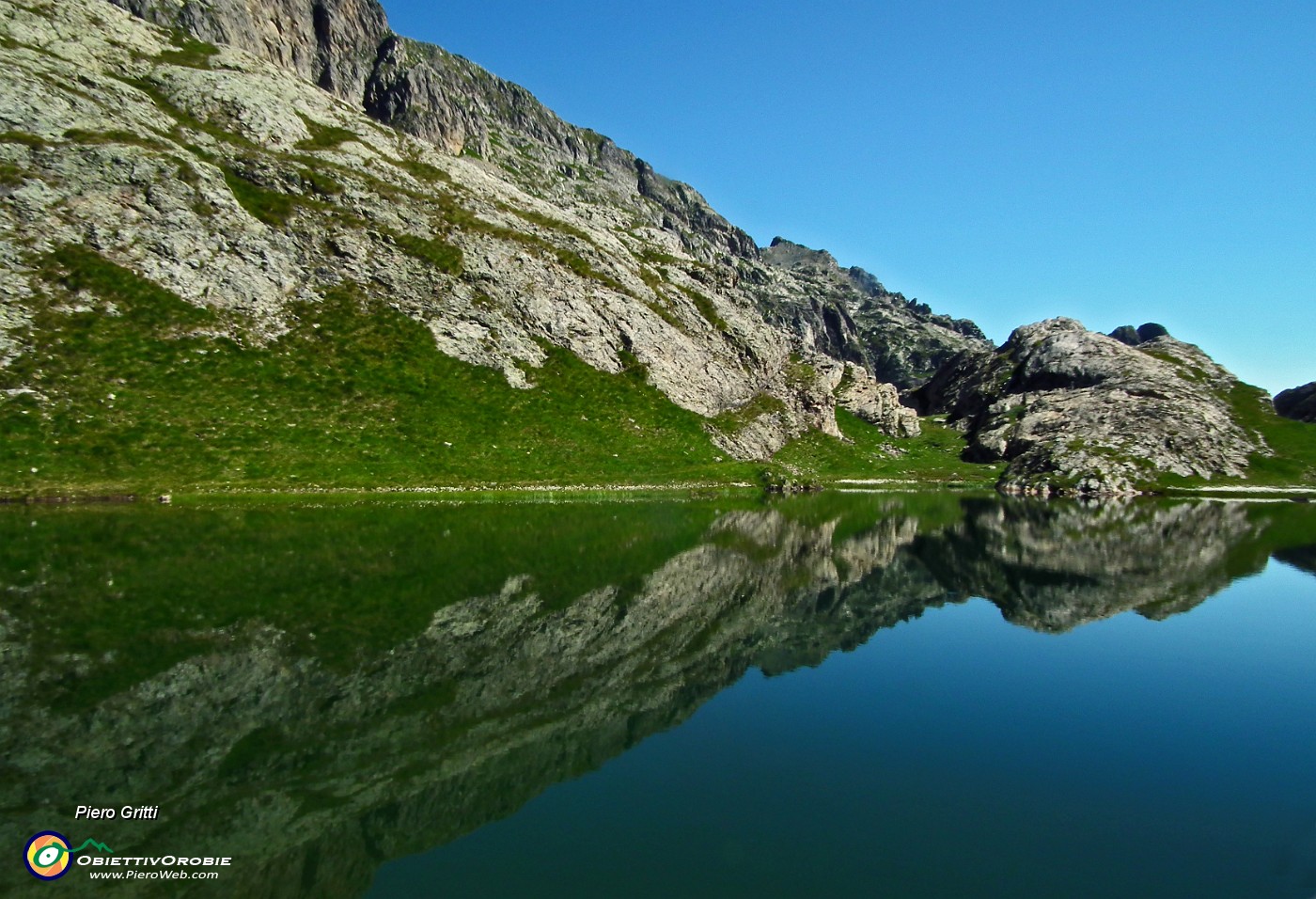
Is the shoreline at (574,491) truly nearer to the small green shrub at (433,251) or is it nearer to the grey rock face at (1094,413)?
the grey rock face at (1094,413)

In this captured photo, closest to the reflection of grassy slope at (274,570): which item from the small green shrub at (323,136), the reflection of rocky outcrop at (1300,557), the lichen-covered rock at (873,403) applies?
the reflection of rocky outcrop at (1300,557)

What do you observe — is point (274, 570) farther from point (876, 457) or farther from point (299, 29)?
point (299, 29)

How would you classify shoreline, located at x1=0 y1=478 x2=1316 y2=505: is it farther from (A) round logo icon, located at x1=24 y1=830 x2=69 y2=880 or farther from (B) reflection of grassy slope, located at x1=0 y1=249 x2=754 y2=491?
(A) round logo icon, located at x1=24 y1=830 x2=69 y2=880

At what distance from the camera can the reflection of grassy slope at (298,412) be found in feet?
157

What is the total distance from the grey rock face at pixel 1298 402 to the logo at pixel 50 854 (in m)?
217

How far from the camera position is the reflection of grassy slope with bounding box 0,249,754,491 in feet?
157

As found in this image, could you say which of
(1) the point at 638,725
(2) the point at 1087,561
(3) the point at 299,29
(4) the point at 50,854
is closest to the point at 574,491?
(2) the point at 1087,561

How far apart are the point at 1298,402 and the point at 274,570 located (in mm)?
228524

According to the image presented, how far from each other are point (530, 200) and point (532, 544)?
98.1 metres

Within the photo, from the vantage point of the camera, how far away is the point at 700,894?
330 inches

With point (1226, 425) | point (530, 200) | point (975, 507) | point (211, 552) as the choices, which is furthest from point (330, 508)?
point (1226, 425)

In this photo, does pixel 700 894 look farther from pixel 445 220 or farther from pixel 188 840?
pixel 445 220

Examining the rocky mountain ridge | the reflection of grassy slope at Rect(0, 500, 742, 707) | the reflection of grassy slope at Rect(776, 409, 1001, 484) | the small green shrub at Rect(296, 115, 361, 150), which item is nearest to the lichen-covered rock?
the rocky mountain ridge

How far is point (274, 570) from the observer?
25.3m
